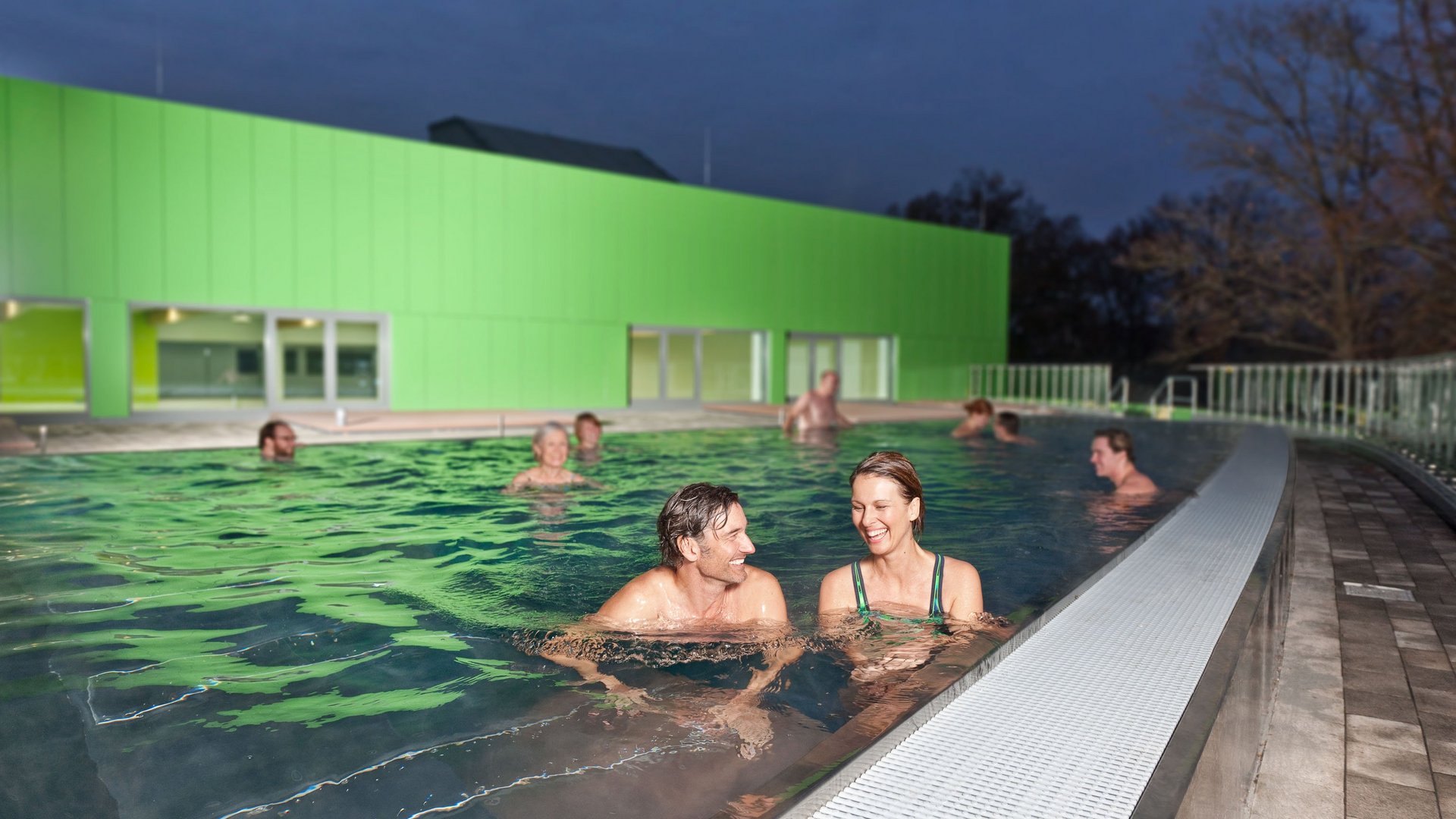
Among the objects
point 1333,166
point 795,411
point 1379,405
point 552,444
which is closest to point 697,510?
point 552,444

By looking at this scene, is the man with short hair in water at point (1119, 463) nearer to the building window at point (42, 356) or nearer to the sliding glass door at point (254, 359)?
the sliding glass door at point (254, 359)

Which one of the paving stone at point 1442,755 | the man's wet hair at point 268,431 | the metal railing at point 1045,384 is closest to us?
the paving stone at point 1442,755

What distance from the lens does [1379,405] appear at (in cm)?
1152

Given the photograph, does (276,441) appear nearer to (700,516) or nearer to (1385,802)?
(700,516)

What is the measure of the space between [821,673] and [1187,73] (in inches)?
1006

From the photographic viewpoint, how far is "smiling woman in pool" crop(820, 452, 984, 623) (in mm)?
3072

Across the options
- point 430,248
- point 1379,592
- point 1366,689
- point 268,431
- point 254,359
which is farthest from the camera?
point 430,248

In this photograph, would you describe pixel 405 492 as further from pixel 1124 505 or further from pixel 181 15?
pixel 181 15

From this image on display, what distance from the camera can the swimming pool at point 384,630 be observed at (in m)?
2.44

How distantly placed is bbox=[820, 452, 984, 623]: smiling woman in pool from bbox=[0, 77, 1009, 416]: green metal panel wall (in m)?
14.1

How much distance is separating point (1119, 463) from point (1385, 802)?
210 inches

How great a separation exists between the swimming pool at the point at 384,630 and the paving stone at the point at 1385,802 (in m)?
0.99

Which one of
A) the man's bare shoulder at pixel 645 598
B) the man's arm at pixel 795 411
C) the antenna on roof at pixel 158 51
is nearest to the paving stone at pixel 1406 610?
the man's bare shoulder at pixel 645 598

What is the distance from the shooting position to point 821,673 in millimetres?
3158
